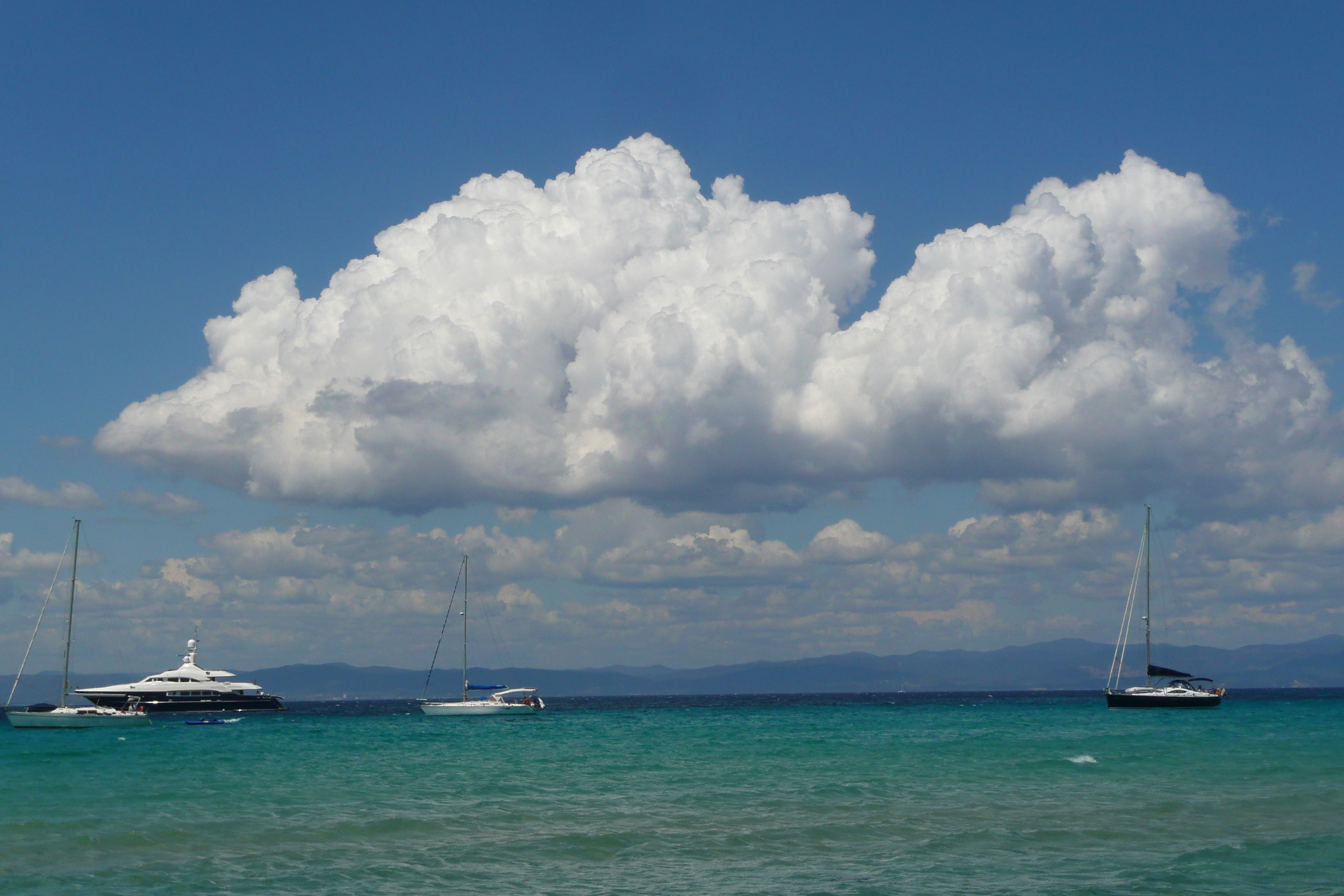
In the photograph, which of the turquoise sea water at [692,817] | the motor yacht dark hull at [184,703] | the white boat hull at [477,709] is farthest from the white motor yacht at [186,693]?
the turquoise sea water at [692,817]

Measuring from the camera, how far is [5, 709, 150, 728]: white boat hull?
305 feet

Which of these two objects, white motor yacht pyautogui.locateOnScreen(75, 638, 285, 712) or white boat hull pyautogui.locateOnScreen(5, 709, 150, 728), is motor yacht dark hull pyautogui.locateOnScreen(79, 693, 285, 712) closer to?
white motor yacht pyautogui.locateOnScreen(75, 638, 285, 712)

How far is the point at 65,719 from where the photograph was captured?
93.4m

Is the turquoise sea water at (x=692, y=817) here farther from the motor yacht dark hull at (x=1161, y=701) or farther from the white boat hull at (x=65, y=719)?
the motor yacht dark hull at (x=1161, y=701)

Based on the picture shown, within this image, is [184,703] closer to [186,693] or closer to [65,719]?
[186,693]

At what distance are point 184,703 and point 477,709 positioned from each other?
147 feet

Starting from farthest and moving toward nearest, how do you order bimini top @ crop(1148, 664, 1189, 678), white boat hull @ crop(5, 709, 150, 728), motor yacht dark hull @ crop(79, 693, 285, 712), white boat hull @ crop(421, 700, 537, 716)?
motor yacht dark hull @ crop(79, 693, 285, 712), white boat hull @ crop(421, 700, 537, 716), bimini top @ crop(1148, 664, 1189, 678), white boat hull @ crop(5, 709, 150, 728)

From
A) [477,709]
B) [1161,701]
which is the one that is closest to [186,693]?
[477,709]

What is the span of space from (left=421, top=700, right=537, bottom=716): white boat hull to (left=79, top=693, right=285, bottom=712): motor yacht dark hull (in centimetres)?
3288

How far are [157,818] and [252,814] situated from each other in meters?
3.08

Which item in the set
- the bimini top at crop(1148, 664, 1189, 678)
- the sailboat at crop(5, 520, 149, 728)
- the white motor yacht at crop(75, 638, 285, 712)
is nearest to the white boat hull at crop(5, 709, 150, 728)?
the sailboat at crop(5, 520, 149, 728)

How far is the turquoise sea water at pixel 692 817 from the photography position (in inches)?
1055

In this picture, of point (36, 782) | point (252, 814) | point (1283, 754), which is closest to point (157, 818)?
point (252, 814)

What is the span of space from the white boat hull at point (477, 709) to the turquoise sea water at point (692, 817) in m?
48.0
